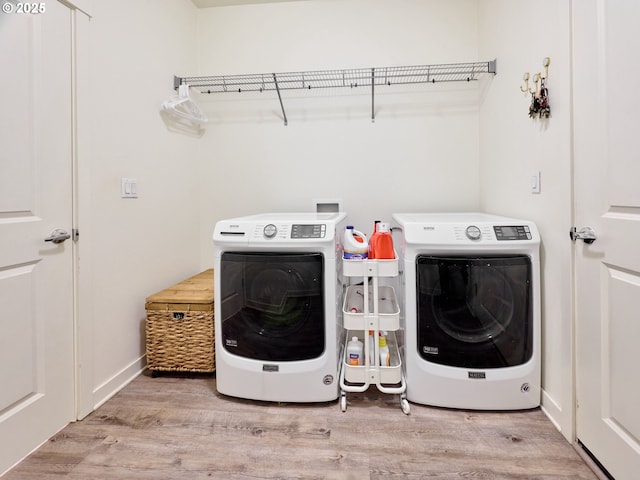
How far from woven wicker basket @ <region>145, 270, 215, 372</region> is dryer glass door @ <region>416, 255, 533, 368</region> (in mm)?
1244

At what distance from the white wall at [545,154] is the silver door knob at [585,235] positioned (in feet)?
0.14

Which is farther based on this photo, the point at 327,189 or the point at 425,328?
the point at 327,189

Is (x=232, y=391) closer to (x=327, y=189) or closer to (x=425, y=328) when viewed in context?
(x=425, y=328)

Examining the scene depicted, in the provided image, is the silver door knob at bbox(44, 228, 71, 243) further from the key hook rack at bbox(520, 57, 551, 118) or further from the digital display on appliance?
the key hook rack at bbox(520, 57, 551, 118)

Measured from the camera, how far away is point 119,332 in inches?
68.6

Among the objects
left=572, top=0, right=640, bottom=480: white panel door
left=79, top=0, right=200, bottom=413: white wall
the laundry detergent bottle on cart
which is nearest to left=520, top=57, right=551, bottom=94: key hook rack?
left=572, top=0, right=640, bottom=480: white panel door

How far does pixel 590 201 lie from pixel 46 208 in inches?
89.3

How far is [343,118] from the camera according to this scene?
7.77 feet

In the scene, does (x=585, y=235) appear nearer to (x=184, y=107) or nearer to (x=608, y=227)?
(x=608, y=227)

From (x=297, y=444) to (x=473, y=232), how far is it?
49.0 inches

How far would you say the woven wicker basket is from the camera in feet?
5.89

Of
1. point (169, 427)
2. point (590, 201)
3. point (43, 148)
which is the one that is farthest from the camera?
point (169, 427)

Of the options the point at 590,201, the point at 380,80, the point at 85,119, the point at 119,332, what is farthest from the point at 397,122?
the point at 119,332

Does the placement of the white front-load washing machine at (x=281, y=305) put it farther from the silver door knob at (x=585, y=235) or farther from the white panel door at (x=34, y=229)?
the silver door knob at (x=585, y=235)
